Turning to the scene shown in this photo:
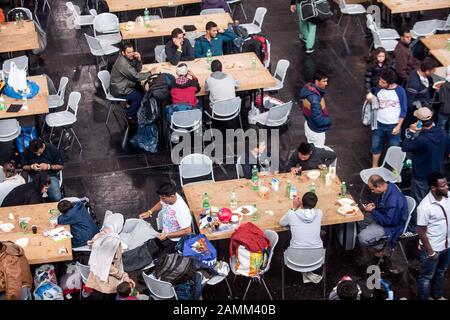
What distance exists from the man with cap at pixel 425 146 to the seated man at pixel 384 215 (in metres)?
0.86

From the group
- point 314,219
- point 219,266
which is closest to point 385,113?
point 314,219

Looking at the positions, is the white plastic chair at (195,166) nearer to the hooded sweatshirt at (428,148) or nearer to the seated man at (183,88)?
the seated man at (183,88)

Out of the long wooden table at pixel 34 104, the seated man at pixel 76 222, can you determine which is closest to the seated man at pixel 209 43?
the long wooden table at pixel 34 104

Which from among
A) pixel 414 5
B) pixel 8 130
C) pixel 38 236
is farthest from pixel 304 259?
pixel 414 5

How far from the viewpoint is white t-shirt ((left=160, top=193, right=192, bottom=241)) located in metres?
9.40

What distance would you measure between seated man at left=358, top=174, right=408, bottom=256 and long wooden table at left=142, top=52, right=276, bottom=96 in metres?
3.46

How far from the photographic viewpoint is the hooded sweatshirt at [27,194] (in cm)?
A: 1008

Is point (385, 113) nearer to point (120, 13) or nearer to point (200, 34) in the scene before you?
point (200, 34)

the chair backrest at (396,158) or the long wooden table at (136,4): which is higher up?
the long wooden table at (136,4)

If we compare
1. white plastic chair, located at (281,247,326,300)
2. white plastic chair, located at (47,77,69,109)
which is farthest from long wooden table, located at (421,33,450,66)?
white plastic chair, located at (47,77,69,109)

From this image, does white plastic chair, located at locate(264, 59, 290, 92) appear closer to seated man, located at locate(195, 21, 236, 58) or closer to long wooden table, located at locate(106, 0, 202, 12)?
seated man, located at locate(195, 21, 236, 58)

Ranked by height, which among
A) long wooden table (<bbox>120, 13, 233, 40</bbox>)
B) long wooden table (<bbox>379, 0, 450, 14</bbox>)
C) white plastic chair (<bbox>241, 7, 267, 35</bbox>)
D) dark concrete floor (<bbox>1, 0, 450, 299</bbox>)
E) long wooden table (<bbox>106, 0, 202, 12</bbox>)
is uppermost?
long wooden table (<bbox>106, 0, 202, 12</bbox>)

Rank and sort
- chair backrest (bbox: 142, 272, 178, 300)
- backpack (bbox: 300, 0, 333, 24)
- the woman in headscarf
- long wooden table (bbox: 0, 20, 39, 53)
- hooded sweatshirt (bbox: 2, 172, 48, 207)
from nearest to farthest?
chair backrest (bbox: 142, 272, 178, 300) < the woman in headscarf < hooded sweatshirt (bbox: 2, 172, 48, 207) < long wooden table (bbox: 0, 20, 39, 53) < backpack (bbox: 300, 0, 333, 24)

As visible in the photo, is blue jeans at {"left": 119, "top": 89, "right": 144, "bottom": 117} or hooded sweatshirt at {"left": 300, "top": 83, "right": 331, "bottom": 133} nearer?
hooded sweatshirt at {"left": 300, "top": 83, "right": 331, "bottom": 133}
